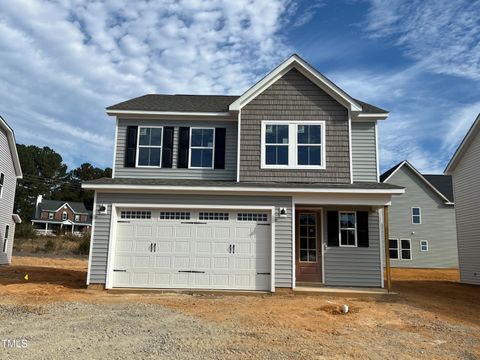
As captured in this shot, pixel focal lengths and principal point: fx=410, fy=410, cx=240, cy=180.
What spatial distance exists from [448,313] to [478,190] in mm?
8937

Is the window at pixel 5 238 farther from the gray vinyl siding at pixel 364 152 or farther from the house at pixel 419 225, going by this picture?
the house at pixel 419 225

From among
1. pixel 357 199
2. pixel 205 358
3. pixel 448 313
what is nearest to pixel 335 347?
pixel 205 358

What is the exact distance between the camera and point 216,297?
37.4 ft

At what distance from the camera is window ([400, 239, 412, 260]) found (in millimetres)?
27625

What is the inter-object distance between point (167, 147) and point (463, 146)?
12683 millimetres

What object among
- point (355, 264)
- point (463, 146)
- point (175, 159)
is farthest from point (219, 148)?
point (463, 146)

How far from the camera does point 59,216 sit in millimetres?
60062

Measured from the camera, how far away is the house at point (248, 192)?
12250 millimetres

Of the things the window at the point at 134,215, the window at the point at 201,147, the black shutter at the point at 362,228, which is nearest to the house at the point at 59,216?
the window at the point at 201,147

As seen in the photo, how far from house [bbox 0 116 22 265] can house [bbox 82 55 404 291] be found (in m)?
10.4

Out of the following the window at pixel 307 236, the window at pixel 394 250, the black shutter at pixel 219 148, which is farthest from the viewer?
the window at pixel 394 250

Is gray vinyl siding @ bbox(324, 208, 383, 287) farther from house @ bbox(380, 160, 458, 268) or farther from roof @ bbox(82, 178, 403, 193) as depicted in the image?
house @ bbox(380, 160, 458, 268)

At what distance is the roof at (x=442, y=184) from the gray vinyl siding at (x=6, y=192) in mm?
28059

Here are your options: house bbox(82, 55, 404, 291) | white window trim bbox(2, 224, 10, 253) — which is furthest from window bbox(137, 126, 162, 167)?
white window trim bbox(2, 224, 10, 253)
